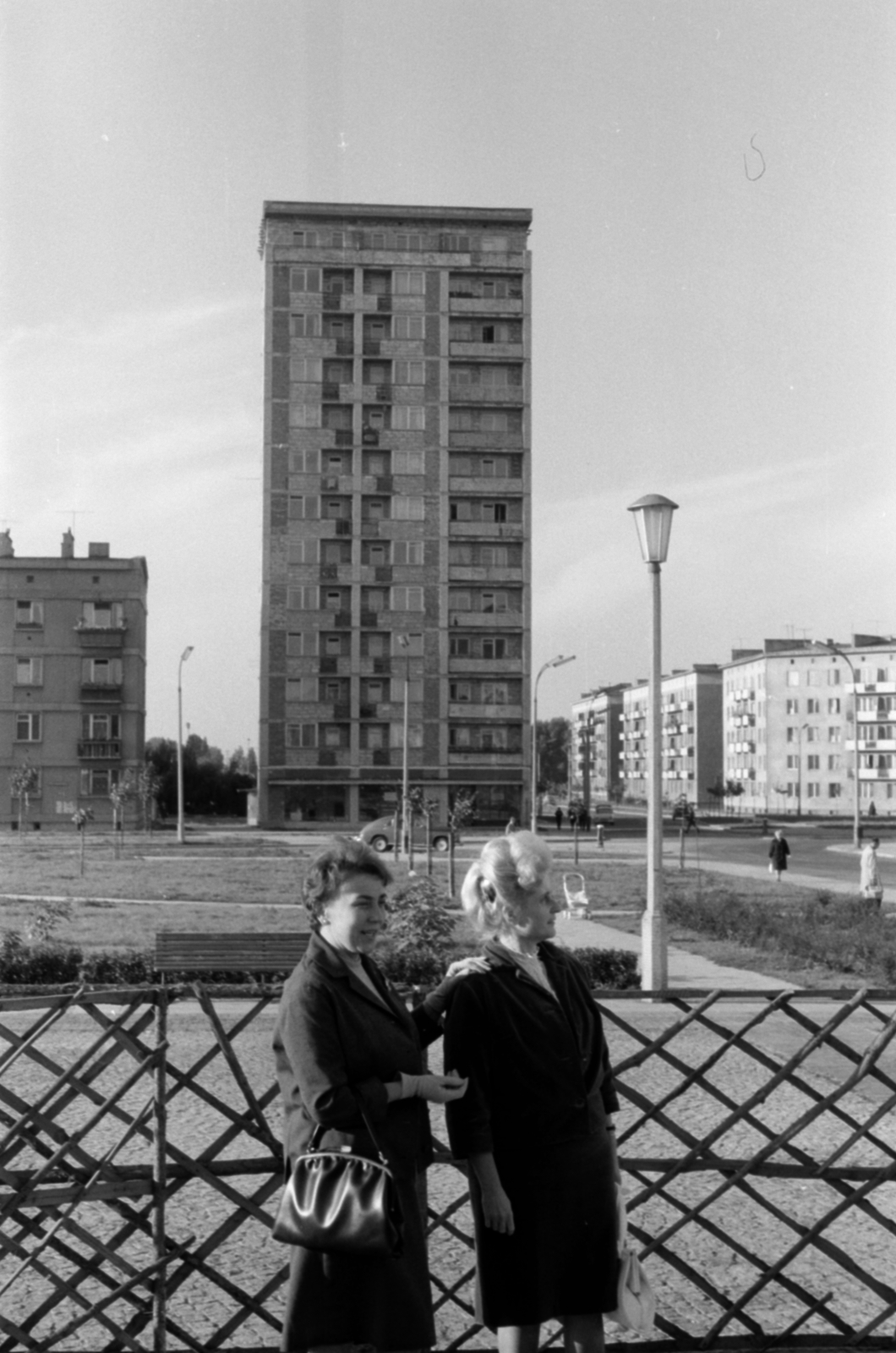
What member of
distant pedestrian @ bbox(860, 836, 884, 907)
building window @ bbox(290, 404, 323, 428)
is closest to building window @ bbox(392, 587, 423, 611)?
building window @ bbox(290, 404, 323, 428)

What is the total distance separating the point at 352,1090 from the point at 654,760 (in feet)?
36.1

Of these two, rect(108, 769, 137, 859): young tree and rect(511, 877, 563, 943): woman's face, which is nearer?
rect(511, 877, 563, 943): woman's face

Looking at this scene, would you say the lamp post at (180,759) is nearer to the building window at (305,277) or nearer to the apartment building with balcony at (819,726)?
the building window at (305,277)

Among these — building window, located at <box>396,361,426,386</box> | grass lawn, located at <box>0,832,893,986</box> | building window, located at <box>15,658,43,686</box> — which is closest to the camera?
grass lawn, located at <box>0,832,893,986</box>

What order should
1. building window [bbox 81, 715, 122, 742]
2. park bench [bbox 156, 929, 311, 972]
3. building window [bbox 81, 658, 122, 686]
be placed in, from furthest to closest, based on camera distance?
building window [bbox 81, 658, 122, 686], building window [bbox 81, 715, 122, 742], park bench [bbox 156, 929, 311, 972]

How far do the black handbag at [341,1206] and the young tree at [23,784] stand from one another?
51126 mm

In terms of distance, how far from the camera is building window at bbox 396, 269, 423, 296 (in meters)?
65.9

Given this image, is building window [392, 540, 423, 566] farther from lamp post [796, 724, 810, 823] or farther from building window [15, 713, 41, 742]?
lamp post [796, 724, 810, 823]

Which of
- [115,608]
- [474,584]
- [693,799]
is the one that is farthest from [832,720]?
[115,608]

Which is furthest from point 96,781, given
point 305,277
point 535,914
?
point 535,914

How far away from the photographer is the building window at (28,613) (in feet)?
187

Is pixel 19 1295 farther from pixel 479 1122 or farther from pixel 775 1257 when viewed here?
pixel 775 1257

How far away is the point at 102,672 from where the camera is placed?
58.9 metres

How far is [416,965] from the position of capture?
1473 centimetres
